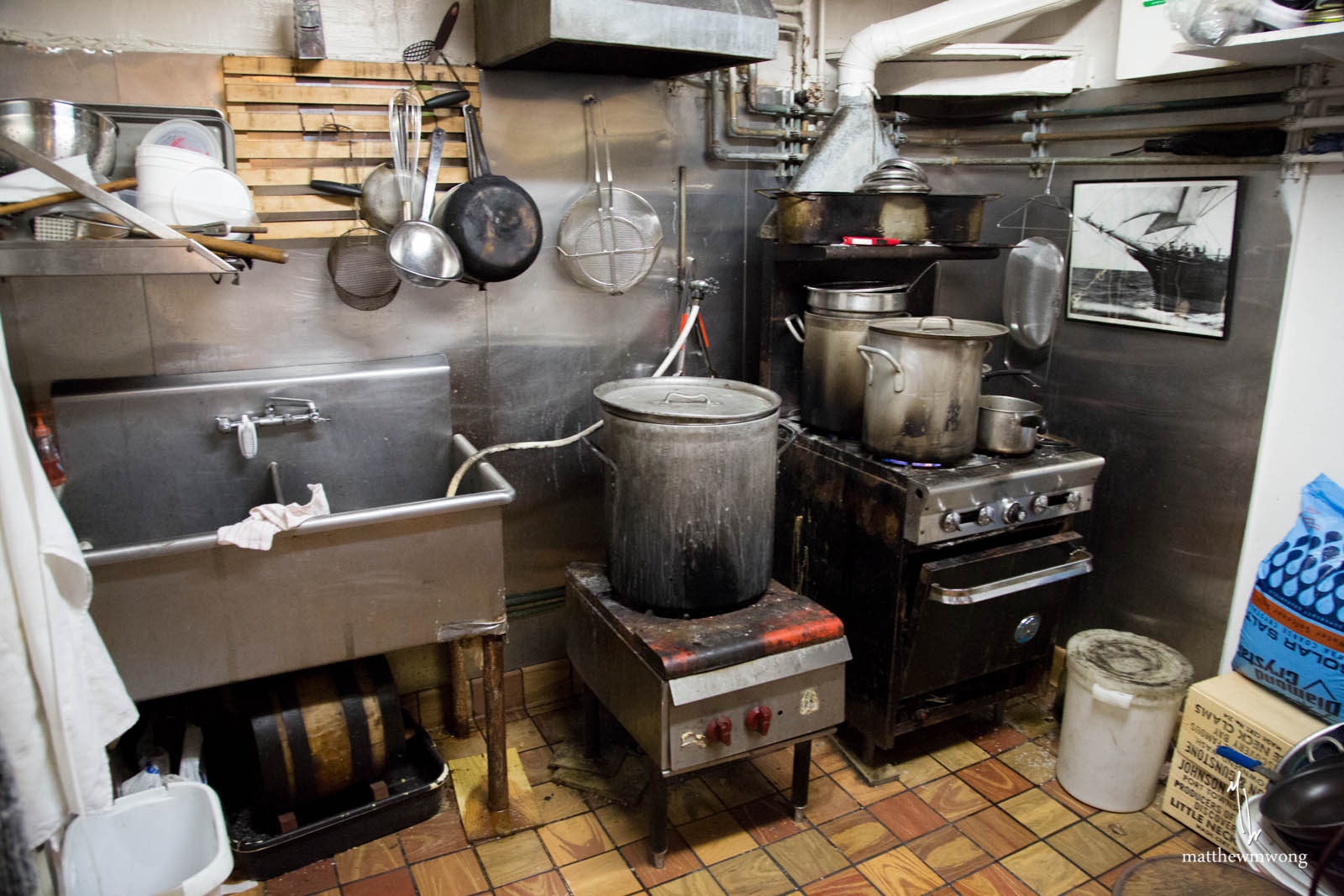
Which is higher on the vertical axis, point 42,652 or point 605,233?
point 605,233

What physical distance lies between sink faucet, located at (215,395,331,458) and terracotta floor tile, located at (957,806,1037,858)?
2.02 m

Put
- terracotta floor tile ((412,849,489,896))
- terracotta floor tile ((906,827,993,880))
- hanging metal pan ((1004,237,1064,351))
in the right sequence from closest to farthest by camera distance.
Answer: terracotta floor tile ((412,849,489,896)) < terracotta floor tile ((906,827,993,880)) < hanging metal pan ((1004,237,1064,351))

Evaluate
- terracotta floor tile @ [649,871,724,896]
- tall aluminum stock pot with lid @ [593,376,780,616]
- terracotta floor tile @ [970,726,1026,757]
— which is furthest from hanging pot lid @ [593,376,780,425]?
terracotta floor tile @ [970,726,1026,757]

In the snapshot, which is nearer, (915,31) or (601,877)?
(601,877)

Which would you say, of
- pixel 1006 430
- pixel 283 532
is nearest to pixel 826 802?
pixel 1006 430

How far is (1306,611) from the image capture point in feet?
6.70

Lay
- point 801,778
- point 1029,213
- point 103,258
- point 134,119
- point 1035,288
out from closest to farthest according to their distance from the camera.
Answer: point 103,258
point 134,119
point 801,778
point 1035,288
point 1029,213

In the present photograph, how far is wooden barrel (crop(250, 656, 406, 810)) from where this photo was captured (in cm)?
209

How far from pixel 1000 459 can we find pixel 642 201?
1269 mm

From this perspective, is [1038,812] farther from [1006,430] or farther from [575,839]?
[575,839]

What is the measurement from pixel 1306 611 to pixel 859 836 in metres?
1.21

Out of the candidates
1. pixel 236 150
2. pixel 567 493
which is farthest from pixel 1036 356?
pixel 236 150

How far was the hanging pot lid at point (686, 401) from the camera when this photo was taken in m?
2.05

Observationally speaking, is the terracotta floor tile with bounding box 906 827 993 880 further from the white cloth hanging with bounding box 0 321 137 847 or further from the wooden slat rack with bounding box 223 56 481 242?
the wooden slat rack with bounding box 223 56 481 242
